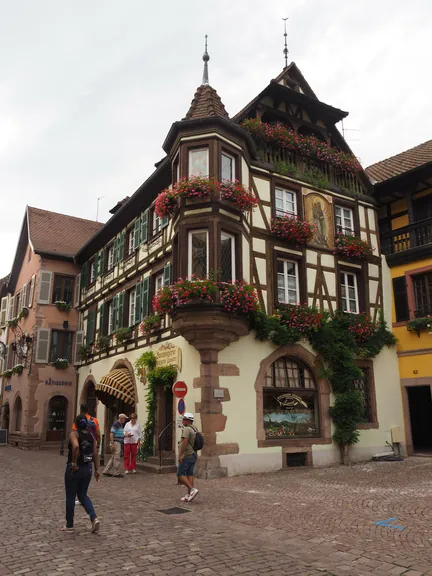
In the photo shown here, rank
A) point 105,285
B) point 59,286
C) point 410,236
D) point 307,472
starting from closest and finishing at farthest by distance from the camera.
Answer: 1. point 307,472
2. point 410,236
3. point 105,285
4. point 59,286

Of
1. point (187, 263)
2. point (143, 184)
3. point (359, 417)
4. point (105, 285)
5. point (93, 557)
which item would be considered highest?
point (143, 184)

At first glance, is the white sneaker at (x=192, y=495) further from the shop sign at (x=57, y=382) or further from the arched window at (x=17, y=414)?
the arched window at (x=17, y=414)

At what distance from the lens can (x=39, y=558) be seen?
19.1 feet

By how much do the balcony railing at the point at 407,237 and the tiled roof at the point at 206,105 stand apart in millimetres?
7460

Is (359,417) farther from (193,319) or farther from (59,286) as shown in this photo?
(59,286)

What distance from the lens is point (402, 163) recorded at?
65.2 ft

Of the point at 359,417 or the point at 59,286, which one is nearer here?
the point at 359,417

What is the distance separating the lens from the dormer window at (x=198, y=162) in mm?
15339

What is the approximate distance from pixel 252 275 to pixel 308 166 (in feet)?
17.0

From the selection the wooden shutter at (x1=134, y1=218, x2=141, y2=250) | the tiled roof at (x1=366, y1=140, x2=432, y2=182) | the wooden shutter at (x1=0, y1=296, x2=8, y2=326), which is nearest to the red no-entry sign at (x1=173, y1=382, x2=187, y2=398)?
the wooden shutter at (x1=134, y1=218, x2=141, y2=250)

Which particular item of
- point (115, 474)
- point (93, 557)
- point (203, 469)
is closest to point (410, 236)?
point (203, 469)

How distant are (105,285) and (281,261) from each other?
9.53m

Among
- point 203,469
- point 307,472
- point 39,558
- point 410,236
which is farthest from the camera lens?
point 410,236

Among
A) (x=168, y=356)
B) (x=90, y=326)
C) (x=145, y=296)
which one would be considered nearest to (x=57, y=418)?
(x=90, y=326)
